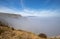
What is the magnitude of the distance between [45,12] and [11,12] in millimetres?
856

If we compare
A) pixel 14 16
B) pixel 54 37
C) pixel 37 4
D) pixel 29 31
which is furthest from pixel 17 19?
pixel 54 37

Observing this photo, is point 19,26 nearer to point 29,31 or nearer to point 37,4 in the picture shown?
point 29,31

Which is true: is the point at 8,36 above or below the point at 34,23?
below

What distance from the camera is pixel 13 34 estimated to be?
281 centimetres

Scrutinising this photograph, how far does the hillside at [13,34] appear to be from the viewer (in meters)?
2.76

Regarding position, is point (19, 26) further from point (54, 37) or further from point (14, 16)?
point (54, 37)

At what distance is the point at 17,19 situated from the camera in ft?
10.1

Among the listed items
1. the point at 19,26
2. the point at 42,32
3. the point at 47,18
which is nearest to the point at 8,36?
the point at 19,26

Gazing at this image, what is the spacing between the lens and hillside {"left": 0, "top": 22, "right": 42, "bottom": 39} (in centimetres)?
276

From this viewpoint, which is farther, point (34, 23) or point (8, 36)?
point (34, 23)

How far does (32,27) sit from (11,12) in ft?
2.18

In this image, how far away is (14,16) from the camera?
3086 millimetres

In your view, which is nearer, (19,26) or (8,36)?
(8,36)

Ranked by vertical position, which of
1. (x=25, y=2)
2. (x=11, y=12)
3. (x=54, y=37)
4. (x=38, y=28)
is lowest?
(x=54, y=37)
